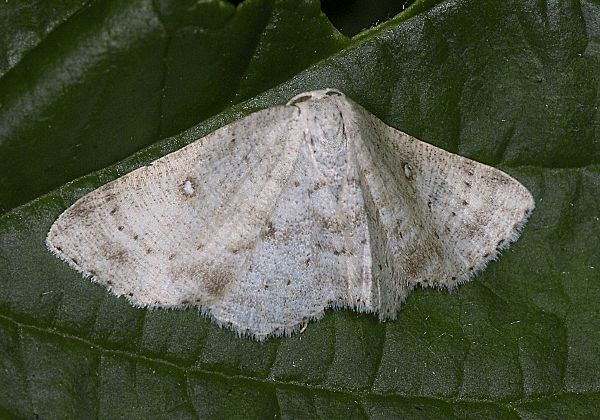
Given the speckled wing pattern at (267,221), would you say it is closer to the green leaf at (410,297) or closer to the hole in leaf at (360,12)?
the green leaf at (410,297)

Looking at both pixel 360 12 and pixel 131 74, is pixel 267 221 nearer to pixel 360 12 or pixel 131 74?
pixel 131 74

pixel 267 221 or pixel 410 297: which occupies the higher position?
pixel 267 221

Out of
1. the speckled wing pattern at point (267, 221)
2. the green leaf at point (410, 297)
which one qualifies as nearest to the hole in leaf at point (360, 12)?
the green leaf at point (410, 297)

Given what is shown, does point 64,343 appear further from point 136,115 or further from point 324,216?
point 324,216

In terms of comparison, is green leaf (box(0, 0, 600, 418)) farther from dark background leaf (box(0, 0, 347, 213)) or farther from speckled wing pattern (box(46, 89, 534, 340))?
speckled wing pattern (box(46, 89, 534, 340))

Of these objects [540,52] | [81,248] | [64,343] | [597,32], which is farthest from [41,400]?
[597,32]

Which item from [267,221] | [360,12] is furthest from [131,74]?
[360,12]
